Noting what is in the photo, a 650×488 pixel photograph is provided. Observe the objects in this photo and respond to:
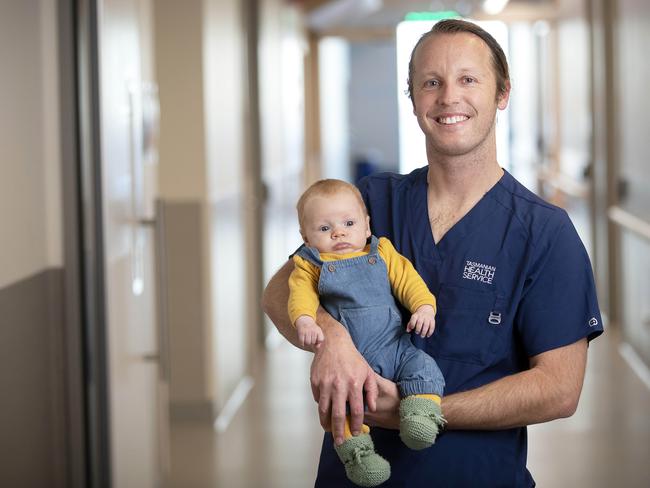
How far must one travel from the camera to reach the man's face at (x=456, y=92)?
1.63 meters

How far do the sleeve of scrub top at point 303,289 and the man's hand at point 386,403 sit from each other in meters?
0.15

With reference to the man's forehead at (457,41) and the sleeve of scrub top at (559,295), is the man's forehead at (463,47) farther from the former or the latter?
the sleeve of scrub top at (559,295)

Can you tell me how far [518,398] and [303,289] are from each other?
14.4 inches

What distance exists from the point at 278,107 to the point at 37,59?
15.4ft

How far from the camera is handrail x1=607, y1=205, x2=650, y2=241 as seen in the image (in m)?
5.19

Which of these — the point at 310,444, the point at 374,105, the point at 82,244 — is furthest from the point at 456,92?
the point at 374,105

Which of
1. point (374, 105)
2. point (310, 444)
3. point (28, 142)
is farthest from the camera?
point (374, 105)

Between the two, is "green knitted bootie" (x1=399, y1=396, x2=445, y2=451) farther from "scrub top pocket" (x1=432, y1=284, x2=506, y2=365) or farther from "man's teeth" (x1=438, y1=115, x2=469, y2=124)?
"man's teeth" (x1=438, y1=115, x2=469, y2=124)

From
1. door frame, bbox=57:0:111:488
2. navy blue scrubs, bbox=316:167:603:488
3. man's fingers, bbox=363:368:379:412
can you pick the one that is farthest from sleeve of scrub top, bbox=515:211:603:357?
door frame, bbox=57:0:111:488

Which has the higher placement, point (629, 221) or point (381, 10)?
point (381, 10)

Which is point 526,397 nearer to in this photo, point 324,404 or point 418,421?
point 418,421

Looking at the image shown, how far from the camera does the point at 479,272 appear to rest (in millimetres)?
1656

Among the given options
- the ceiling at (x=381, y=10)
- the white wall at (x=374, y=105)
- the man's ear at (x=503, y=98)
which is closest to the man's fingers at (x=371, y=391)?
the man's ear at (x=503, y=98)

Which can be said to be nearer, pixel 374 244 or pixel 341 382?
pixel 341 382
